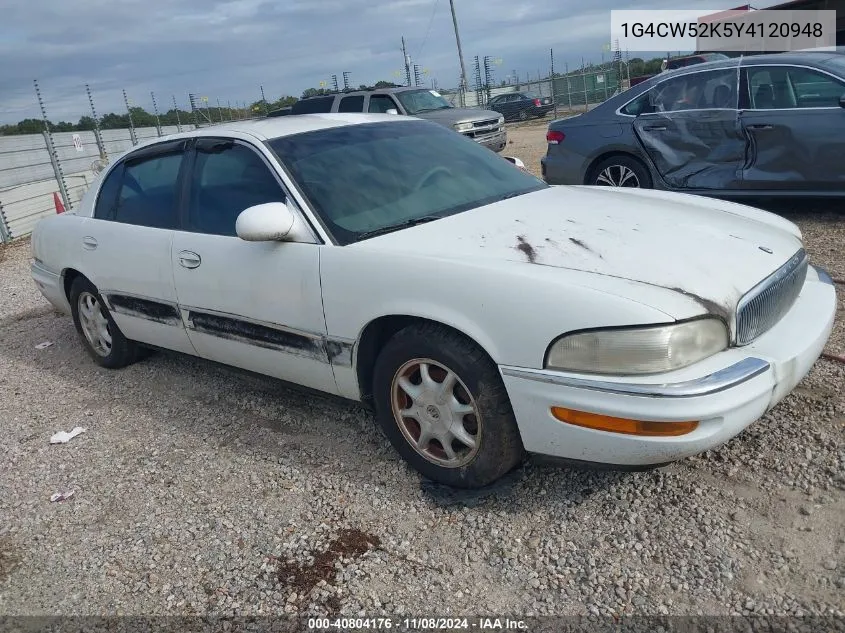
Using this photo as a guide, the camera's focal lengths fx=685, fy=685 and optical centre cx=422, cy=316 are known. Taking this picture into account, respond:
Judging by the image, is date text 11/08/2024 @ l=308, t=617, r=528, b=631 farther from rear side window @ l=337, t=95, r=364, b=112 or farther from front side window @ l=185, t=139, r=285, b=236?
rear side window @ l=337, t=95, r=364, b=112

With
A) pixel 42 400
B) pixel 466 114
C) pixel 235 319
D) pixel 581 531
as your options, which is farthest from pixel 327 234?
pixel 466 114

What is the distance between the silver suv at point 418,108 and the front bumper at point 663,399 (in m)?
11.4

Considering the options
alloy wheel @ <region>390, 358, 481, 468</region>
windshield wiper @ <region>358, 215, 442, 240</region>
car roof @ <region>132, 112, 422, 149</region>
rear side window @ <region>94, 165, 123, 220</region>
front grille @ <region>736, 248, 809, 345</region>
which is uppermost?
car roof @ <region>132, 112, 422, 149</region>

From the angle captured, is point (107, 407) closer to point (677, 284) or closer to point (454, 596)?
point (454, 596)

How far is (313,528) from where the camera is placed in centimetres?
276

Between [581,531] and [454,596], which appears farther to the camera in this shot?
[581,531]

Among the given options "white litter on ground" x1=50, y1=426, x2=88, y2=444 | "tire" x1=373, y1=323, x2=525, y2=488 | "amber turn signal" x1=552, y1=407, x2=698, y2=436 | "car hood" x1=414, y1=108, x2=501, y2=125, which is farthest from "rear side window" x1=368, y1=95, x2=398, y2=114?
"amber turn signal" x1=552, y1=407, x2=698, y2=436

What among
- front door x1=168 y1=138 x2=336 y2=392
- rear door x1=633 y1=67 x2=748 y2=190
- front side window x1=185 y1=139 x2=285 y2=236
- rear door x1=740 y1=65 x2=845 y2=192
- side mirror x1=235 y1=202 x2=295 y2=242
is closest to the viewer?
side mirror x1=235 y1=202 x2=295 y2=242

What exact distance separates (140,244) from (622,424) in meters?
2.89

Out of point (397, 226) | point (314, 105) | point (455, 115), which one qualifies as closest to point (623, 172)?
point (397, 226)

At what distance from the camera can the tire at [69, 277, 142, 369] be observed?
14.9ft

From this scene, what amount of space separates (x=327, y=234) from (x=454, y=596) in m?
1.58

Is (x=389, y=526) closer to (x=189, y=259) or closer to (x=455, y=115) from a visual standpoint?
(x=189, y=259)

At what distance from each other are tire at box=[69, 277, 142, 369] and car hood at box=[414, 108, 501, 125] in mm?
9723
